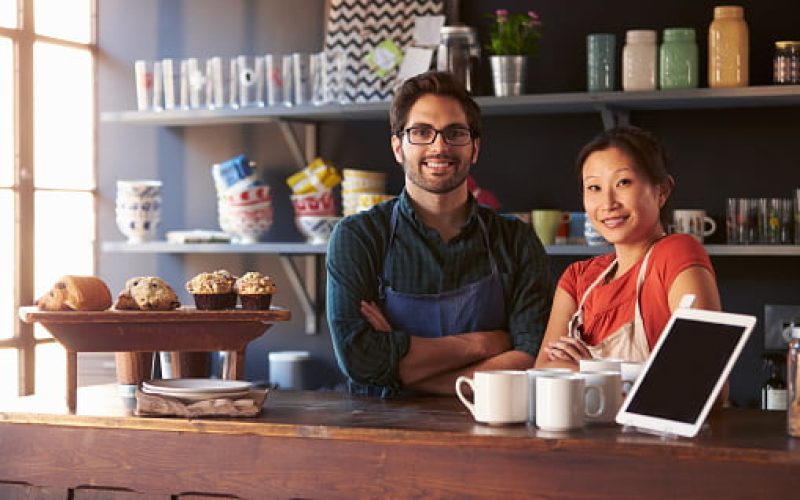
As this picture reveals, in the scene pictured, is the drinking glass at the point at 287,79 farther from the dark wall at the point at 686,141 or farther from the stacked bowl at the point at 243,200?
the dark wall at the point at 686,141

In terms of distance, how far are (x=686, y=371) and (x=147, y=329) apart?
106cm

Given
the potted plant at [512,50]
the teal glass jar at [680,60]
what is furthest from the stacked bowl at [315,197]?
the teal glass jar at [680,60]

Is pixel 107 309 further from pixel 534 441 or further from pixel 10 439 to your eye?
pixel 534 441

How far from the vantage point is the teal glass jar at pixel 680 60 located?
13.3ft

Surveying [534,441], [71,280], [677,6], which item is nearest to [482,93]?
[677,6]

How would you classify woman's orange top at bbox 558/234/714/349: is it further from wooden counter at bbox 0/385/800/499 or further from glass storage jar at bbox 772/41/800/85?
glass storage jar at bbox 772/41/800/85

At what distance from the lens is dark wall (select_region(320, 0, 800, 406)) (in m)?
4.28

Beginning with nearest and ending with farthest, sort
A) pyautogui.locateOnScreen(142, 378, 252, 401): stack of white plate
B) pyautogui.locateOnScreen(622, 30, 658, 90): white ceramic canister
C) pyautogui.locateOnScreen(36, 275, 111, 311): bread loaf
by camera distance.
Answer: pyautogui.locateOnScreen(142, 378, 252, 401): stack of white plate, pyautogui.locateOnScreen(36, 275, 111, 311): bread loaf, pyautogui.locateOnScreen(622, 30, 658, 90): white ceramic canister

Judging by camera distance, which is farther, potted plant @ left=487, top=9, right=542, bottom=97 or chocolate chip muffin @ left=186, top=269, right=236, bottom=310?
potted plant @ left=487, top=9, right=542, bottom=97

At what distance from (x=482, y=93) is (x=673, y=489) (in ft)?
8.48

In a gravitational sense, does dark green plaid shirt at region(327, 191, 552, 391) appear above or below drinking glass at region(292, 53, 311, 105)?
below

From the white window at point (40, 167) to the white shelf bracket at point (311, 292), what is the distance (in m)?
0.84

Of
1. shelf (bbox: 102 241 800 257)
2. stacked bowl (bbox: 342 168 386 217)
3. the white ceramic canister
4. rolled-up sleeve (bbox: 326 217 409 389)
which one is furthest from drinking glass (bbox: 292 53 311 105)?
rolled-up sleeve (bbox: 326 217 409 389)

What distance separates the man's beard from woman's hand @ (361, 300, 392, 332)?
301 mm
